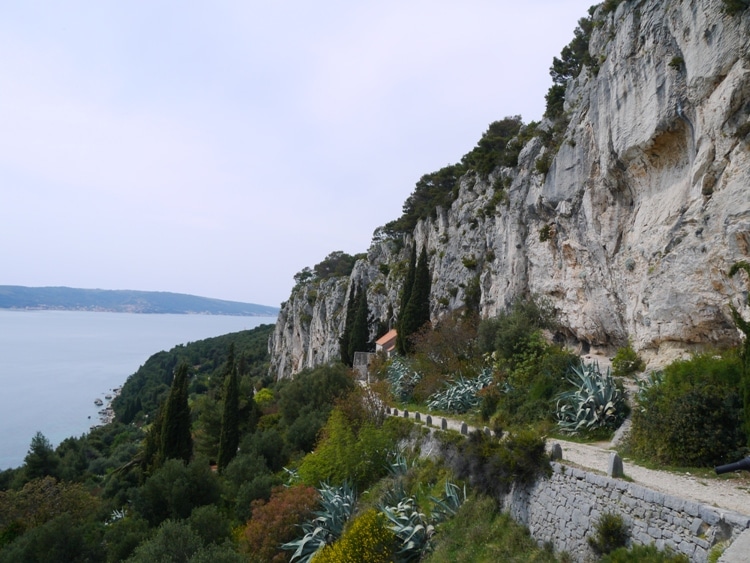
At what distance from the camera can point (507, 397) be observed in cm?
1748

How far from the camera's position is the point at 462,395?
20.5 meters

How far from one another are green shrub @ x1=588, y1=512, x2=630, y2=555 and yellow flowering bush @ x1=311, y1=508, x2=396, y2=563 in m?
5.13

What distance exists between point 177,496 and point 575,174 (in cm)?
2185

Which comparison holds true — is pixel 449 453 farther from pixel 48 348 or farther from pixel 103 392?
pixel 48 348

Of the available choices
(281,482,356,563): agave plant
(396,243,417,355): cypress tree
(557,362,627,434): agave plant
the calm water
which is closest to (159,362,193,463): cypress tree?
(396,243,417,355): cypress tree

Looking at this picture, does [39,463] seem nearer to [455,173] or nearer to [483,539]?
[483,539]

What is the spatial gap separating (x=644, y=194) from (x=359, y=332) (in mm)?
33777

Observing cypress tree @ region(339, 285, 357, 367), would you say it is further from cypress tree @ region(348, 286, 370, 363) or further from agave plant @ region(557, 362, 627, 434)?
agave plant @ region(557, 362, 627, 434)

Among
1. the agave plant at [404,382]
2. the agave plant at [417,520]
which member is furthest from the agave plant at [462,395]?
the agave plant at [417,520]

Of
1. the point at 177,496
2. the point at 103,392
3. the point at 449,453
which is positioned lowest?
the point at 103,392

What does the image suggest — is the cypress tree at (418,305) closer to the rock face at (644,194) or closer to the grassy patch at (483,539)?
the rock face at (644,194)

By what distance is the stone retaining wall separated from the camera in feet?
21.8

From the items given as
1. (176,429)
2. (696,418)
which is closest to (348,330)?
(176,429)

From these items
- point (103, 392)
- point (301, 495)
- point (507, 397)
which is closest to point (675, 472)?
point (507, 397)
